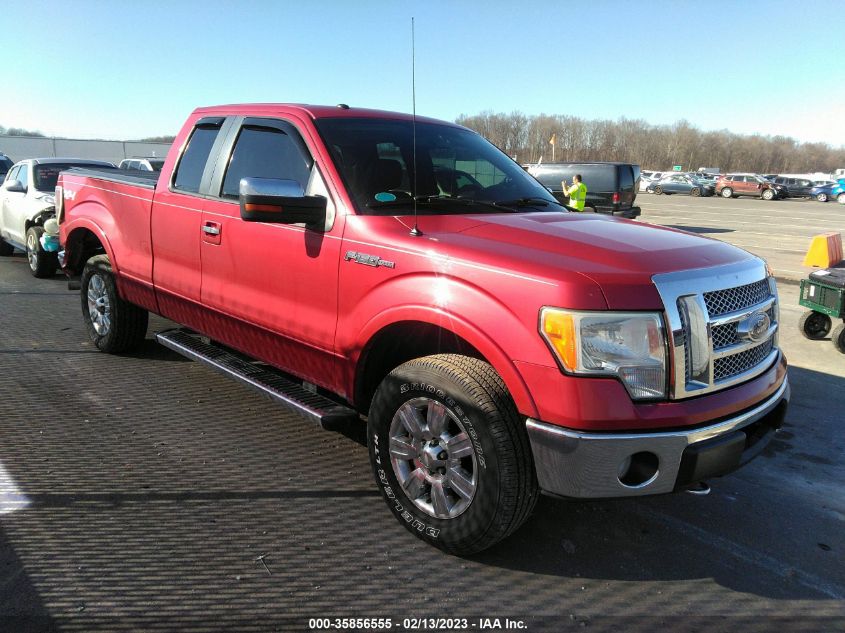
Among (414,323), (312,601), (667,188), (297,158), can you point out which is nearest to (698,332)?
(414,323)

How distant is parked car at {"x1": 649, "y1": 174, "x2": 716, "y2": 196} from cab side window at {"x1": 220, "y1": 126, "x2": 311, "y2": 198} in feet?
154

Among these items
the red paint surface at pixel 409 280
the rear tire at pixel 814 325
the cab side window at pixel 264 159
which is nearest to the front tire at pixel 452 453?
the red paint surface at pixel 409 280

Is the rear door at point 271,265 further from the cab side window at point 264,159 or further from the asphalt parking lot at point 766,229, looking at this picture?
the asphalt parking lot at point 766,229

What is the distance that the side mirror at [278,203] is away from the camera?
10.6 ft

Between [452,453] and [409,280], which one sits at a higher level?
[409,280]

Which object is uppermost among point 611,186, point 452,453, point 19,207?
point 611,186

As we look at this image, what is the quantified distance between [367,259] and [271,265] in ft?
2.68

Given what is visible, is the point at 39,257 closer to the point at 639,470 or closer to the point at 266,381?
the point at 266,381

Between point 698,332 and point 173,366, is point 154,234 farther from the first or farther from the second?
point 698,332

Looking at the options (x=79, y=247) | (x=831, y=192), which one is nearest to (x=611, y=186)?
(x=79, y=247)

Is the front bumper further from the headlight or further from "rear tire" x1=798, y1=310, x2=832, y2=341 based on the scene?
"rear tire" x1=798, y1=310, x2=832, y2=341

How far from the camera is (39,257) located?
9.37m

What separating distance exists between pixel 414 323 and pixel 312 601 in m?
1.25

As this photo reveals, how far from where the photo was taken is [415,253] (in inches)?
116
